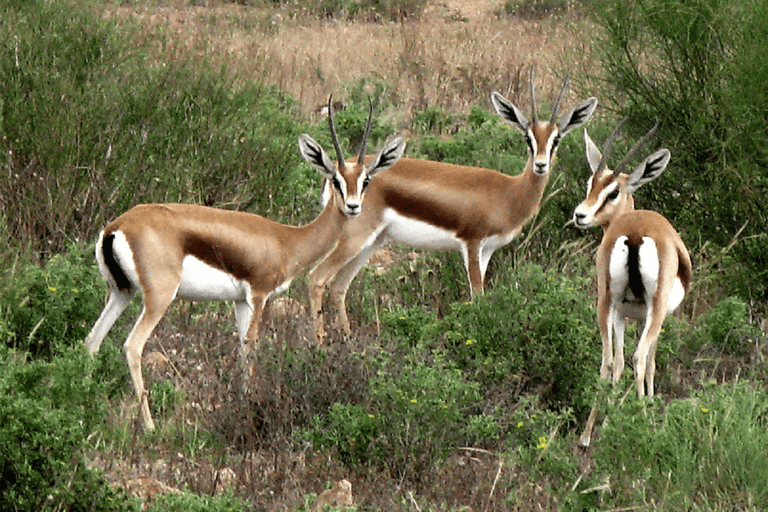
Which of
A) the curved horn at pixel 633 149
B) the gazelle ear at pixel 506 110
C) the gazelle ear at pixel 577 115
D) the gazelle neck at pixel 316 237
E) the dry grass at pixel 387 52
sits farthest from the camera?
the dry grass at pixel 387 52

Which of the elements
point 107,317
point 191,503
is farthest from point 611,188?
point 191,503

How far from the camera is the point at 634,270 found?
211 inches

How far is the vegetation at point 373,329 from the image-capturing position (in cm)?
440

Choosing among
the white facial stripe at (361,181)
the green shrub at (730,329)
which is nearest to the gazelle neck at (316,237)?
the white facial stripe at (361,181)

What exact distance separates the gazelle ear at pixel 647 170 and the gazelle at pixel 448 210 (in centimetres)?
103

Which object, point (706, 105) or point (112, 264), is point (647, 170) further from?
point (112, 264)

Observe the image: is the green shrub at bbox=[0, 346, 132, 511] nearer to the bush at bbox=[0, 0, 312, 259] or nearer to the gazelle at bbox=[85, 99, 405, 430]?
the gazelle at bbox=[85, 99, 405, 430]

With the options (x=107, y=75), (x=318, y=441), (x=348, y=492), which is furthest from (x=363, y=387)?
(x=107, y=75)

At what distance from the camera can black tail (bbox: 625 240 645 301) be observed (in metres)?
5.33

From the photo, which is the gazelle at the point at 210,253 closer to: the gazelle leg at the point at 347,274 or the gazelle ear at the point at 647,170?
the gazelle leg at the point at 347,274

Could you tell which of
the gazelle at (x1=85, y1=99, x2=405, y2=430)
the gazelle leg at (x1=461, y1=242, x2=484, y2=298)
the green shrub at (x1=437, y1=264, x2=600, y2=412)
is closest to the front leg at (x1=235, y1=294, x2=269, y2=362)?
→ the gazelle at (x1=85, y1=99, x2=405, y2=430)

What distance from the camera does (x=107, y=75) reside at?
841 cm

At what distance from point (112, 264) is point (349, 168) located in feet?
5.16

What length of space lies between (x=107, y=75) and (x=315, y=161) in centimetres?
251
